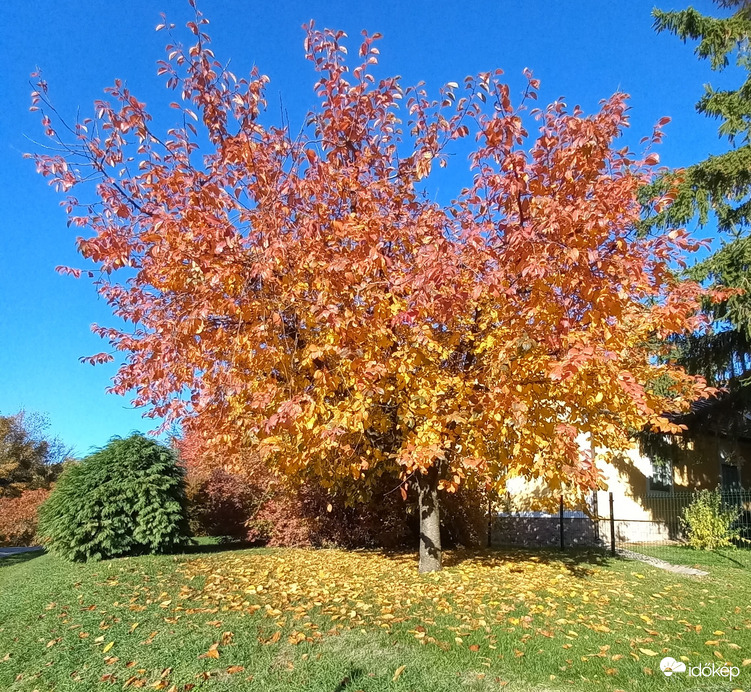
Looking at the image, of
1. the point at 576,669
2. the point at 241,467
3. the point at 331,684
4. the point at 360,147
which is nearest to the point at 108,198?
the point at 360,147

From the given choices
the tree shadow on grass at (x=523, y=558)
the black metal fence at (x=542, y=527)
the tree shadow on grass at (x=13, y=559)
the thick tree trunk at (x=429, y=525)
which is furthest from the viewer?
the black metal fence at (x=542, y=527)

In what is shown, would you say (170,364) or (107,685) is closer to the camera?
(107,685)

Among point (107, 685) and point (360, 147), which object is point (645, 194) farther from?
point (107, 685)

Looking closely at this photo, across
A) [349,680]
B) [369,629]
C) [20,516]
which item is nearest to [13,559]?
[20,516]

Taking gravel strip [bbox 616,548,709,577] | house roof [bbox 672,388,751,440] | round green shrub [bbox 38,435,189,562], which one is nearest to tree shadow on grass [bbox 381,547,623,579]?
gravel strip [bbox 616,548,709,577]

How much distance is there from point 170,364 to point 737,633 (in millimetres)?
6348

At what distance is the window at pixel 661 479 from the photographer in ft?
54.6

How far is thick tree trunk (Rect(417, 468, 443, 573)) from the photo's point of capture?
8492 millimetres

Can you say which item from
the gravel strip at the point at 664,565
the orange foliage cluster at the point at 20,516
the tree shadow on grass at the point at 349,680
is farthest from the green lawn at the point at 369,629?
the orange foliage cluster at the point at 20,516

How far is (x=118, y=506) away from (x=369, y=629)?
714cm

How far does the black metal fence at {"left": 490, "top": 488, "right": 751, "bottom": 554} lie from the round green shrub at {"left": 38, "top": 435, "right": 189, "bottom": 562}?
8209 millimetres

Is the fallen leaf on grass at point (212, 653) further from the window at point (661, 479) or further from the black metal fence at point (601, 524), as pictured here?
the window at point (661, 479)

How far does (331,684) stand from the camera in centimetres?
430

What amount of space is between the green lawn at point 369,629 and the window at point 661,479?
8.34m
